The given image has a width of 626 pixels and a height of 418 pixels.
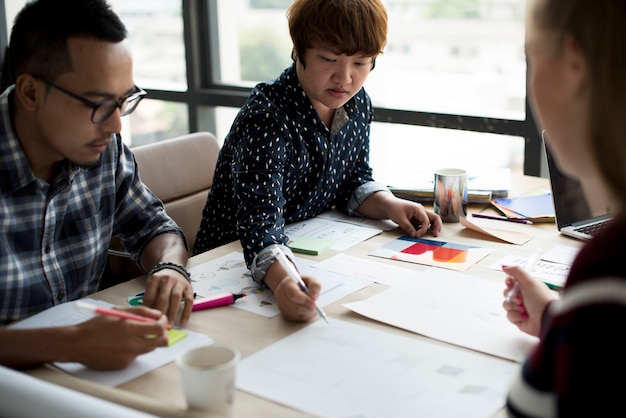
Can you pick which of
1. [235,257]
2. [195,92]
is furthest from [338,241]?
[195,92]

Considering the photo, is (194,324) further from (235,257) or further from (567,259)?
(567,259)

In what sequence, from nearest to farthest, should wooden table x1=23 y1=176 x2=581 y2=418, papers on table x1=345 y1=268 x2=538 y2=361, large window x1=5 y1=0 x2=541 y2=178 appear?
wooden table x1=23 y1=176 x2=581 y2=418
papers on table x1=345 y1=268 x2=538 y2=361
large window x1=5 y1=0 x2=541 y2=178

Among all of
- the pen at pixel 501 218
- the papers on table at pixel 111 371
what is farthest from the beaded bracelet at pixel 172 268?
the pen at pixel 501 218

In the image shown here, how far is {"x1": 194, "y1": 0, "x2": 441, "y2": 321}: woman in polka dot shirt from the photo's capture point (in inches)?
65.9

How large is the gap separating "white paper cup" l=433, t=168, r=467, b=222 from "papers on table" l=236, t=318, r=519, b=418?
2.42 ft

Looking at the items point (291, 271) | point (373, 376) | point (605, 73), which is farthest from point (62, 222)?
point (605, 73)

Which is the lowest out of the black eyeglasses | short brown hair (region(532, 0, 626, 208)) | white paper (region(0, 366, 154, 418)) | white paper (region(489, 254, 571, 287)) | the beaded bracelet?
white paper (region(489, 254, 571, 287))

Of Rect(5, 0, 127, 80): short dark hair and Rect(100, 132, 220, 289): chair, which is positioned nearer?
Rect(5, 0, 127, 80): short dark hair

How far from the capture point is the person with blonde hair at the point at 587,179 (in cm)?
65

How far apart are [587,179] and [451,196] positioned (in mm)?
1217

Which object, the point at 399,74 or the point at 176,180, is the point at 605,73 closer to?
the point at 176,180

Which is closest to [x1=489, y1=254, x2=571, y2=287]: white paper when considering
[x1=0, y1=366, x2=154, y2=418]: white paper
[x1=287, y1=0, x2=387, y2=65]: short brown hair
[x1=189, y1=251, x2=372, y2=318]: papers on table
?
[x1=189, y1=251, x2=372, y2=318]: papers on table

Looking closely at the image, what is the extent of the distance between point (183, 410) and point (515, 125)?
2.17 metres

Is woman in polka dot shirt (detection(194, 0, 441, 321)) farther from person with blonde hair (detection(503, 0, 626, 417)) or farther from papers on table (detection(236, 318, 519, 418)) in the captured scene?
person with blonde hair (detection(503, 0, 626, 417))
